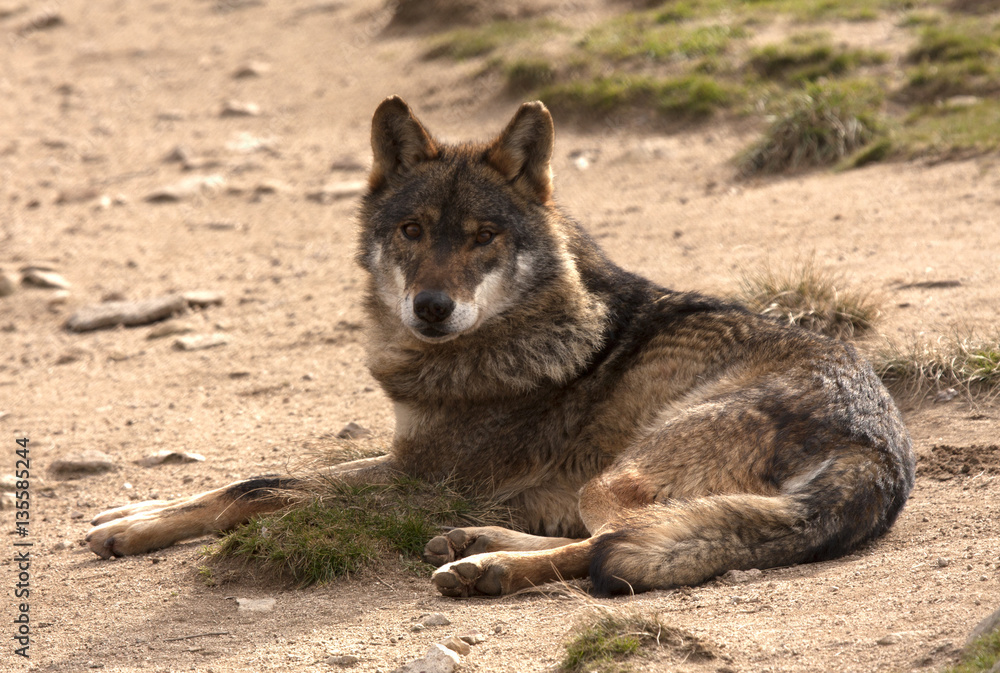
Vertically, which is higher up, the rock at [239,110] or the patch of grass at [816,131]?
the patch of grass at [816,131]

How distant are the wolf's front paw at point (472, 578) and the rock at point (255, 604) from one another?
2.40ft

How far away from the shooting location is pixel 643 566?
3.94 meters

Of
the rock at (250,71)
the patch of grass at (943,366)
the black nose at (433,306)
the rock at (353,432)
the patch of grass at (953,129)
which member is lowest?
the rock at (353,432)

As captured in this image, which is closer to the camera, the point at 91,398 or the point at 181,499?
the point at 181,499

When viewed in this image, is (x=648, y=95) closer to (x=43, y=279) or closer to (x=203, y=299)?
(x=203, y=299)

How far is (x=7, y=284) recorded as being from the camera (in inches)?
388

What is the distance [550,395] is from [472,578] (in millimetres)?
1237

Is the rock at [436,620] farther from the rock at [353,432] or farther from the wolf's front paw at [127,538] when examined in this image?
the rock at [353,432]

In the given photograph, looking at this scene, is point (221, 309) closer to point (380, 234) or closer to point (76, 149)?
point (380, 234)

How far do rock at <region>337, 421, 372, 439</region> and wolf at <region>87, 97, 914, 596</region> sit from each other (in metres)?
0.77

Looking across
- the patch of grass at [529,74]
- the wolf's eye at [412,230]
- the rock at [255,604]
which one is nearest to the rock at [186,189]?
the patch of grass at [529,74]

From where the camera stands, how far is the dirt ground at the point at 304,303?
12.3 ft

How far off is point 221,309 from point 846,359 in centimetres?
607

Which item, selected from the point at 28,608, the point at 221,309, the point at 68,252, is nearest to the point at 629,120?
the point at 221,309
